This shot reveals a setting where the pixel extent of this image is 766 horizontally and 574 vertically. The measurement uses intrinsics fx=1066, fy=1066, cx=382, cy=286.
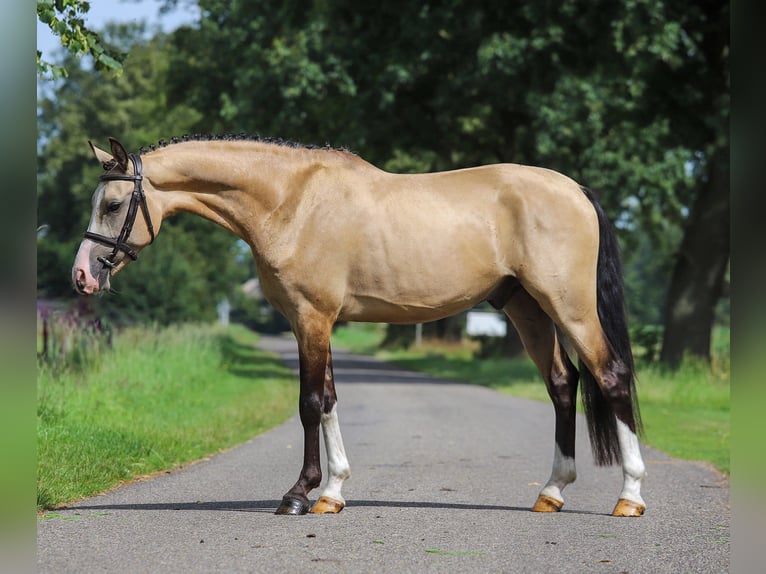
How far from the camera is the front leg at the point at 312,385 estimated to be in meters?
7.27

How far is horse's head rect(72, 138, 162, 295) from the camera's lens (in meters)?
7.20

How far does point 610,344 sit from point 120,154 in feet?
12.1

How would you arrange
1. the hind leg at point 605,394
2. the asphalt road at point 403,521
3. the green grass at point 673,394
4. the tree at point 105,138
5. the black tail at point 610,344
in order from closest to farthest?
the asphalt road at point 403,521 < the hind leg at point 605,394 < the black tail at point 610,344 < the green grass at point 673,394 < the tree at point 105,138

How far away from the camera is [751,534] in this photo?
10.00 feet

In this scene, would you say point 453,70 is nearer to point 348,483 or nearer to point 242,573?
point 348,483

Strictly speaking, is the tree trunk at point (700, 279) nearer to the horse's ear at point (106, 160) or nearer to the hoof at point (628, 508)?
the hoof at point (628, 508)

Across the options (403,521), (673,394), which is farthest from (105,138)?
(403,521)

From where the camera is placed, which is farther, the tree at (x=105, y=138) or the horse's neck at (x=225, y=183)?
the tree at (x=105, y=138)

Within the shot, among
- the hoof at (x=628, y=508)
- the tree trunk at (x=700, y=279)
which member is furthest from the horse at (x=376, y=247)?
the tree trunk at (x=700, y=279)

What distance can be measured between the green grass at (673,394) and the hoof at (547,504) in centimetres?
126

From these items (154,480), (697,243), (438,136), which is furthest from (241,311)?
(154,480)

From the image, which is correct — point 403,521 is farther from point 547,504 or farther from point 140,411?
point 140,411

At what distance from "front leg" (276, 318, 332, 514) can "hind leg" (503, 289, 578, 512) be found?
161 cm

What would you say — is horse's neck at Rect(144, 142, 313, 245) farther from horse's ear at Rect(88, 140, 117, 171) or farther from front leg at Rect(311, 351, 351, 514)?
front leg at Rect(311, 351, 351, 514)
